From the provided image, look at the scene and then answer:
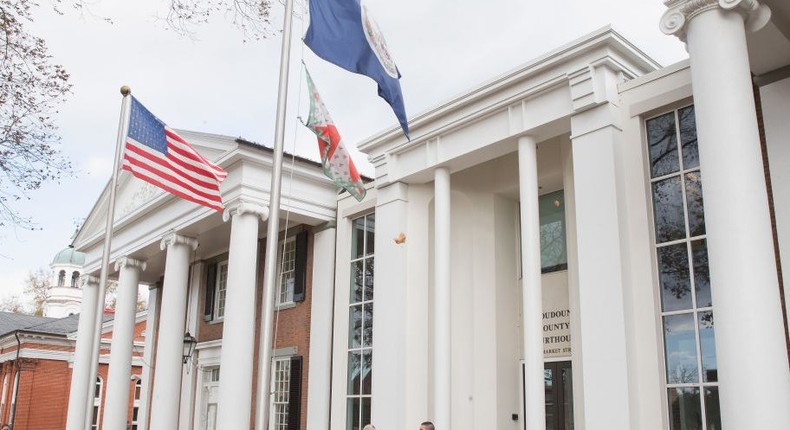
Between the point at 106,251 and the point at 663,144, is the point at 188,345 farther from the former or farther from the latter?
the point at 663,144

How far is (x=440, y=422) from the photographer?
520 inches

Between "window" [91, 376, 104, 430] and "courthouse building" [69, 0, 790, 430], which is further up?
"courthouse building" [69, 0, 790, 430]

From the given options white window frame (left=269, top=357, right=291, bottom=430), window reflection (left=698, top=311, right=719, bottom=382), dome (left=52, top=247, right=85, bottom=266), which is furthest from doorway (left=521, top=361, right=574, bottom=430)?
dome (left=52, top=247, right=85, bottom=266)

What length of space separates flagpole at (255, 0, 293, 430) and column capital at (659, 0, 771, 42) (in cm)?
428

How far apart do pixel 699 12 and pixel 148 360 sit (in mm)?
20752

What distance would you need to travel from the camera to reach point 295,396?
17.6m

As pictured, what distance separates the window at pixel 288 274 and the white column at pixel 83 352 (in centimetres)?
683

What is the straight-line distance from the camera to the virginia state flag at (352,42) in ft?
28.0

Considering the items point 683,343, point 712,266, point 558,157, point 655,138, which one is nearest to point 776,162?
point 655,138

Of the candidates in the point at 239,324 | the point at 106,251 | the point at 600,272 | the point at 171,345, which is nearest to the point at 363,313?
the point at 239,324

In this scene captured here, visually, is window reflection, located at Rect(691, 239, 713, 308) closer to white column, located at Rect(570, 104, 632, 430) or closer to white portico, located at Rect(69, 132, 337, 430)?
white column, located at Rect(570, 104, 632, 430)

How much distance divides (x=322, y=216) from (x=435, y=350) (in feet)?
18.1

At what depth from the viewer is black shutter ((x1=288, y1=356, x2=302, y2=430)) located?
17.5 metres

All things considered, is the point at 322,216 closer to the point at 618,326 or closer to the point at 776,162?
the point at 618,326
